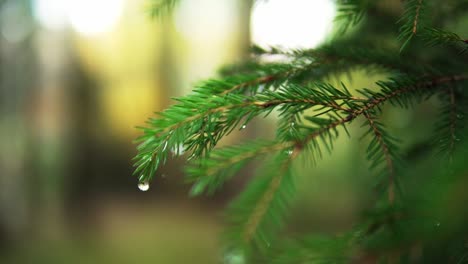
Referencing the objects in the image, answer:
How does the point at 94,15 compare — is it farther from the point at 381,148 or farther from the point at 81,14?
the point at 381,148

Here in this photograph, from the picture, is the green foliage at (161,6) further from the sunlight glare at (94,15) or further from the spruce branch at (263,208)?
the sunlight glare at (94,15)

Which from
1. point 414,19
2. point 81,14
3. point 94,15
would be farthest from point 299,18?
point 94,15

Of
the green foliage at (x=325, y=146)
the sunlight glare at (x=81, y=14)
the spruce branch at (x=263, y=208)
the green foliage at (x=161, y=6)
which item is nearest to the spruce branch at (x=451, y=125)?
the green foliage at (x=325, y=146)

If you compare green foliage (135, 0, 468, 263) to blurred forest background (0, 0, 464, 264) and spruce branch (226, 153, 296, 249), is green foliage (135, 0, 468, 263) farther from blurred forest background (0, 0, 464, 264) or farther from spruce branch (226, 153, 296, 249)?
blurred forest background (0, 0, 464, 264)

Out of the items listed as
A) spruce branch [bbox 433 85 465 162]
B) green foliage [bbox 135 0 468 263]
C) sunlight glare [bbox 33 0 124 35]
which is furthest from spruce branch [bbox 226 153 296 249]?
sunlight glare [bbox 33 0 124 35]

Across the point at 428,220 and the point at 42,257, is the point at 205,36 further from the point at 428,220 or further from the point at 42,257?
the point at 428,220
